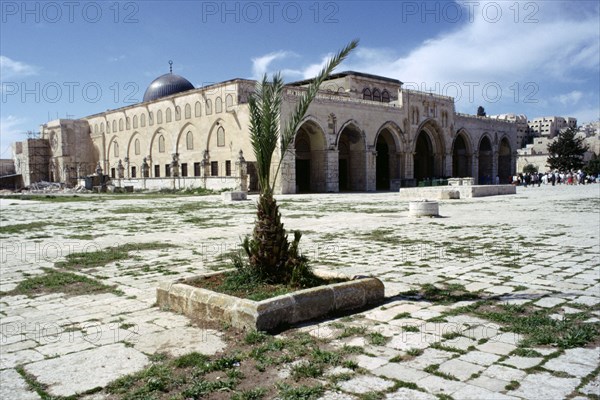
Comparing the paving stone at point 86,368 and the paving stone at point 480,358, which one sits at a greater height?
the paving stone at point 480,358

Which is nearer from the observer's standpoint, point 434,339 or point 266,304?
point 434,339

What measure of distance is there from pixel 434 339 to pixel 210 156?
41259mm

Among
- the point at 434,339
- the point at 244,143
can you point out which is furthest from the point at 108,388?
the point at 244,143

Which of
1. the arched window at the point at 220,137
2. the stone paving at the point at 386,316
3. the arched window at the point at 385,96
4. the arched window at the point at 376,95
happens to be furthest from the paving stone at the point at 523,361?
the arched window at the point at 385,96

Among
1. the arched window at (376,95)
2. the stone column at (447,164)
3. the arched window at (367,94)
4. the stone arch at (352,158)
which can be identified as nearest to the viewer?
the stone arch at (352,158)

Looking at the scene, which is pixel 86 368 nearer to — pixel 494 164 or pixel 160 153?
pixel 160 153

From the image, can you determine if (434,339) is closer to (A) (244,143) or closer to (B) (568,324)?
(B) (568,324)

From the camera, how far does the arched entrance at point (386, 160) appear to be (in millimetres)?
48062

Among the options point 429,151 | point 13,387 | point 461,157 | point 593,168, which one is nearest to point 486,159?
point 461,157

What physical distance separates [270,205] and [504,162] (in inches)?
2614

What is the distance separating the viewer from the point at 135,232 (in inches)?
526

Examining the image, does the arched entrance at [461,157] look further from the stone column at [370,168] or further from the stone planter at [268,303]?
the stone planter at [268,303]

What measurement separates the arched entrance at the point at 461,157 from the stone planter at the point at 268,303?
55.7m

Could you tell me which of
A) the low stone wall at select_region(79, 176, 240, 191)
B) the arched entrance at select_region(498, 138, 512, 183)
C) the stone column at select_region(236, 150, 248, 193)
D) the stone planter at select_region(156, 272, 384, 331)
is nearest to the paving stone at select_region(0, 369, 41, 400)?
the stone planter at select_region(156, 272, 384, 331)
